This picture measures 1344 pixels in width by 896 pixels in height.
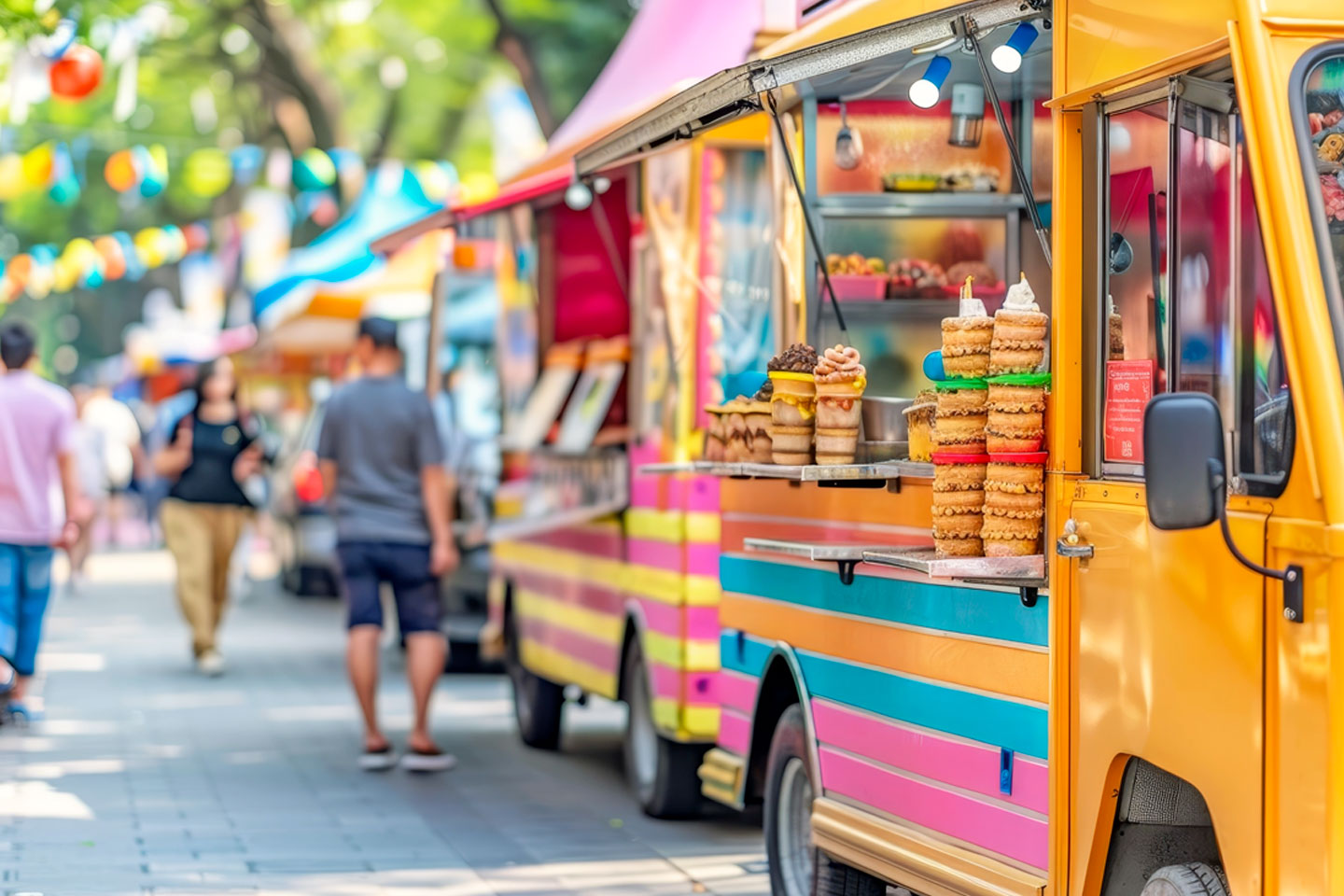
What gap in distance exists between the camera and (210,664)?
14555 millimetres

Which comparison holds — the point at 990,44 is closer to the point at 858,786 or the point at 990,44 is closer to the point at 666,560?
the point at 858,786

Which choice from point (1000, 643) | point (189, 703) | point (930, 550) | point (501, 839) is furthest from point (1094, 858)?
point (189, 703)

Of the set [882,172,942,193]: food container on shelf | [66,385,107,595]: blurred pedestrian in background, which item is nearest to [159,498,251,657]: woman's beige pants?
[66,385,107,595]: blurred pedestrian in background

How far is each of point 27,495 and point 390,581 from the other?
2153 millimetres

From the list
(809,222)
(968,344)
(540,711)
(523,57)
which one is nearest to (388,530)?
(540,711)

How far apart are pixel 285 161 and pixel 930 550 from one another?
54.4 ft

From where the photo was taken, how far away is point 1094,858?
4703 millimetres

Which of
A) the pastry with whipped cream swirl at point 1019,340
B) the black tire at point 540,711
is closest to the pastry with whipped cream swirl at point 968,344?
the pastry with whipped cream swirl at point 1019,340

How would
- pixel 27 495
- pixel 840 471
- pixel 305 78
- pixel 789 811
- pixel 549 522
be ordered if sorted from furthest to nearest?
pixel 305 78
pixel 27 495
pixel 549 522
pixel 789 811
pixel 840 471

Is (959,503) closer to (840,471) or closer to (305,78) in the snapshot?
(840,471)

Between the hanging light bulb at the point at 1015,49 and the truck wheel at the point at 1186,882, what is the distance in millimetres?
1983

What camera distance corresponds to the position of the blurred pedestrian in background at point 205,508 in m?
14.6

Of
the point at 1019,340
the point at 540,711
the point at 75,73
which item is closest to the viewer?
the point at 1019,340

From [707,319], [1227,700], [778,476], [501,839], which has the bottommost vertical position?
[501,839]
